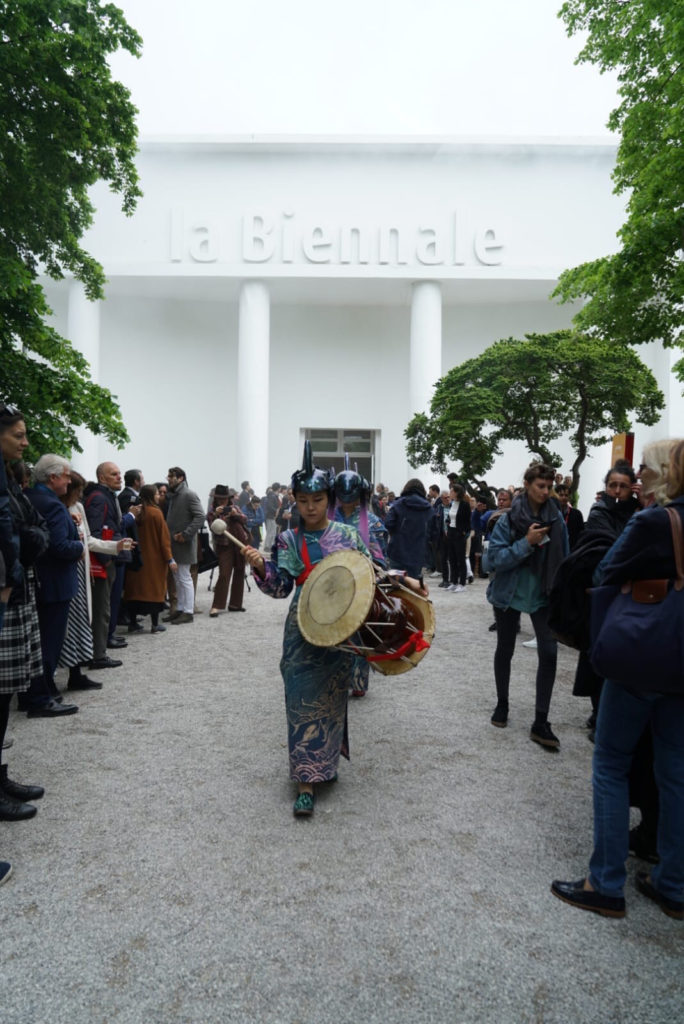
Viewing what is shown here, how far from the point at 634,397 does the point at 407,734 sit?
359 inches

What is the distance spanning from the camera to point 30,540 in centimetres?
370

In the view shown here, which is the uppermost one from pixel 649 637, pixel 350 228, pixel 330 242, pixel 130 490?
pixel 350 228

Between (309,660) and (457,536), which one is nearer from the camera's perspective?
(309,660)

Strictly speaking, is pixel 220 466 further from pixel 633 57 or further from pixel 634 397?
pixel 633 57

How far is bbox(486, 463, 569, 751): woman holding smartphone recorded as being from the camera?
14.6ft

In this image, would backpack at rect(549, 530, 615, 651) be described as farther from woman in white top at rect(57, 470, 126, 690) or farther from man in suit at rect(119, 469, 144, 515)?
man in suit at rect(119, 469, 144, 515)

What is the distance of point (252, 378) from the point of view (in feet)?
72.1

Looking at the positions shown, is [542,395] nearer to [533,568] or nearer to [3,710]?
[533,568]

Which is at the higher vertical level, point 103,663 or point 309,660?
point 309,660

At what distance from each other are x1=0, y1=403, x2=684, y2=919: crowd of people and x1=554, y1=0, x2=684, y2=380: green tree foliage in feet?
9.05

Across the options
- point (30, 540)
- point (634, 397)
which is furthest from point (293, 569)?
point (634, 397)

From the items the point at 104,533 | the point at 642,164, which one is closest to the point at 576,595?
the point at 104,533

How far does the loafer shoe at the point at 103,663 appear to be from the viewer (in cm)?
645

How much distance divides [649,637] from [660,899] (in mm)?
1147
